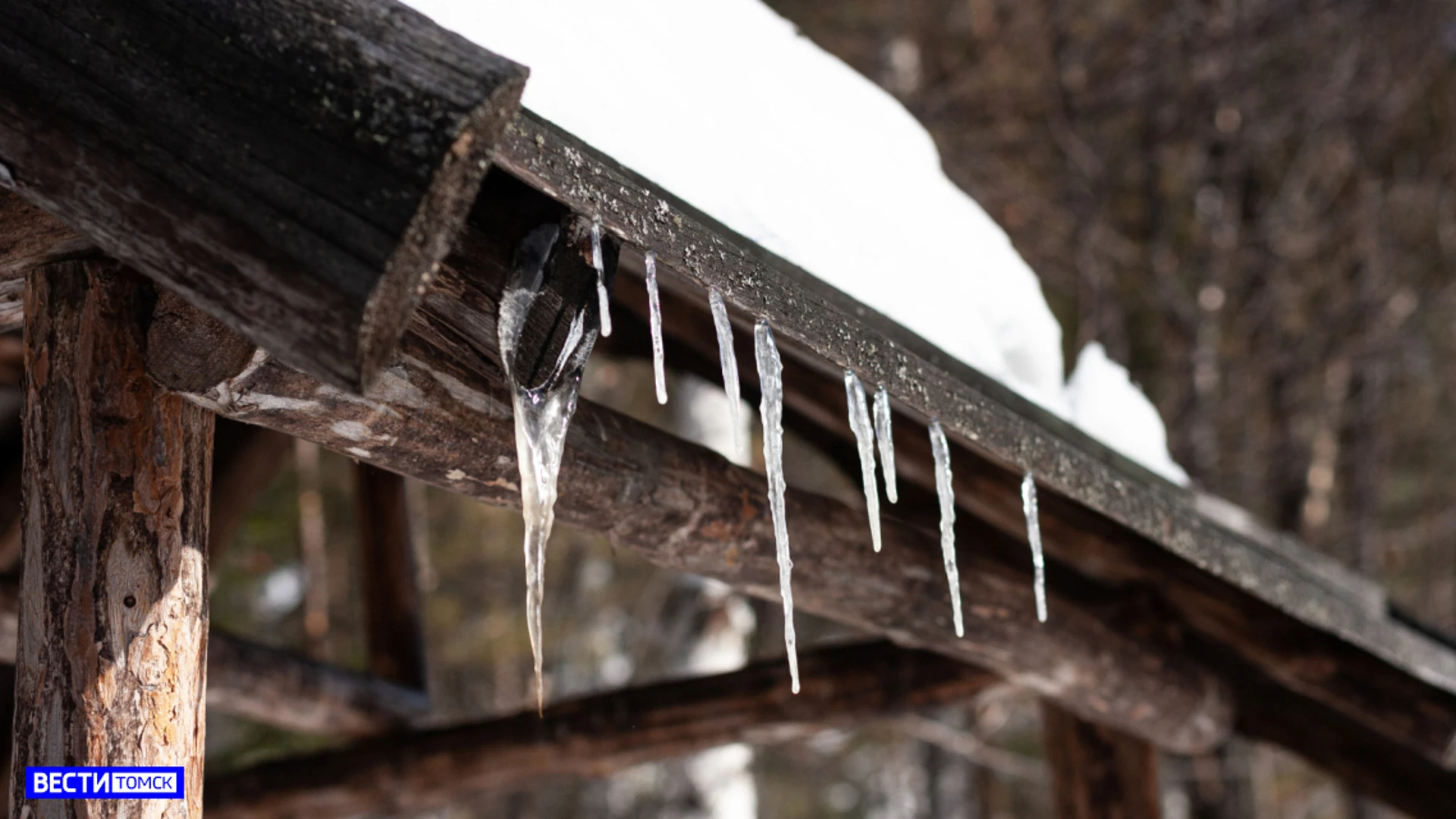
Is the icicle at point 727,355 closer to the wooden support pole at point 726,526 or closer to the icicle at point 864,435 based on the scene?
the icicle at point 864,435

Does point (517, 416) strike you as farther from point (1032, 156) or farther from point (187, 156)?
point (1032, 156)

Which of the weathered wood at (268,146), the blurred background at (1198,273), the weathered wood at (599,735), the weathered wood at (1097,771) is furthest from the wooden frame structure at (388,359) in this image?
the blurred background at (1198,273)

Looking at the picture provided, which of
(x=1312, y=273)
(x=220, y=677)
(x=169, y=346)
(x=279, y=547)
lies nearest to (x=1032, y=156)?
(x=1312, y=273)

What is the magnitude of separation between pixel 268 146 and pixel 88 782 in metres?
0.79

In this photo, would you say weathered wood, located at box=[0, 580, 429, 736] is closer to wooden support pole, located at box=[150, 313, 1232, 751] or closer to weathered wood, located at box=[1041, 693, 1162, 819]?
wooden support pole, located at box=[150, 313, 1232, 751]

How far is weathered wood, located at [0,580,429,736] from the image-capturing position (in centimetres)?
353

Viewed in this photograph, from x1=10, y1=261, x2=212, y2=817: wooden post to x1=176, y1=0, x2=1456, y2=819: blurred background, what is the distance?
4.23 metres

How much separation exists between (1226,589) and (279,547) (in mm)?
6398

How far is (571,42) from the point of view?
1.83 meters

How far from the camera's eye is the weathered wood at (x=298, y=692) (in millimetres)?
3527

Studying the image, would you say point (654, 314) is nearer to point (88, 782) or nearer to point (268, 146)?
point (268, 146)

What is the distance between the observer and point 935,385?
1890 mm

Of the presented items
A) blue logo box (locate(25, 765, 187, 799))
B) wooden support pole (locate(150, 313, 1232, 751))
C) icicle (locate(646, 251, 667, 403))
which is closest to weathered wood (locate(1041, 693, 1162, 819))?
wooden support pole (locate(150, 313, 1232, 751))

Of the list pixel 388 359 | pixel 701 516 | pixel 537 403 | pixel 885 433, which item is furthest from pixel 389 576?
pixel 388 359
